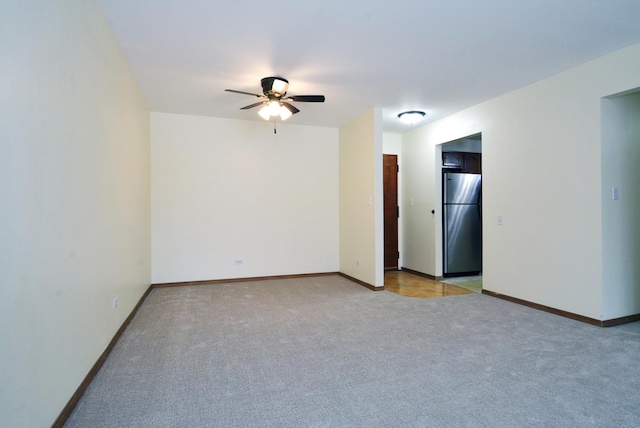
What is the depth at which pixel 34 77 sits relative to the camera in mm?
1480

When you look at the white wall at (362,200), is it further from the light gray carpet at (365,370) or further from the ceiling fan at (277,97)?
the ceiling fan at (277,97)

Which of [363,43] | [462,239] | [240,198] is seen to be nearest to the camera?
[363,43]

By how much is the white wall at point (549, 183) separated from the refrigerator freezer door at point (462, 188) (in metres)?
1.04

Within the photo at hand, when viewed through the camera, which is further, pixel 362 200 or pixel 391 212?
pixel 391 212

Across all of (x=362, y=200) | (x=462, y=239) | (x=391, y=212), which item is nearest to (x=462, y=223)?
(x=462, y=239)

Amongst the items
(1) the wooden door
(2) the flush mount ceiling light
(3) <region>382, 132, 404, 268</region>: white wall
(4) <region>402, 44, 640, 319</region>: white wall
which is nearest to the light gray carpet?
(4) <region>402, 44, 640, 319</region>: white wall

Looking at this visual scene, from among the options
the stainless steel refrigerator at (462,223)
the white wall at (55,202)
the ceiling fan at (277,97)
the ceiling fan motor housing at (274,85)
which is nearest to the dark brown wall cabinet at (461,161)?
the stainless steel refrigerator at (462,223)

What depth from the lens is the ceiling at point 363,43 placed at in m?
2.37

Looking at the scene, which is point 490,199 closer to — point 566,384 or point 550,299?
point 550,299

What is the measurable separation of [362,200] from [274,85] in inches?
85.4

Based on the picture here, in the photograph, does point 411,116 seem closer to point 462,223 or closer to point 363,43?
point 462,223

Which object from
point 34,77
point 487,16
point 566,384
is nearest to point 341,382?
point 566,384

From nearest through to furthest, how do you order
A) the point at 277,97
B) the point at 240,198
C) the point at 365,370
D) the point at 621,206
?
the point at 365,370 → the point at 621,206 → the point at 277,97 → the point at 240,198

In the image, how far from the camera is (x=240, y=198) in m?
5.21
